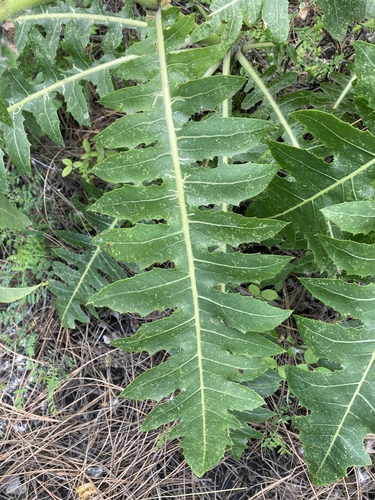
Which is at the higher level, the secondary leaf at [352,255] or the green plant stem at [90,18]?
the green plant stem at [90,18]

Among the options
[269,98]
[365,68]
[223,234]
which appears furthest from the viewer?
[269,98]

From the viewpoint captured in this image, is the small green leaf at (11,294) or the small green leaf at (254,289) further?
the small green leaf at (254,289)

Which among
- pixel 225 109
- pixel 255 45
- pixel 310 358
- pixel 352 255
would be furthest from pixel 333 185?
pixel 310 358

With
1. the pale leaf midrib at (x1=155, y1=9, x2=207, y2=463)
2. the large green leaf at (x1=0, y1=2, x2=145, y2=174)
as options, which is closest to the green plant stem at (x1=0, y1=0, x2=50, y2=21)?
the large green leaf at (x1=0, y1=2, x2=145, y2=174)

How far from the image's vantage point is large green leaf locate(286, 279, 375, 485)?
92 centimetres

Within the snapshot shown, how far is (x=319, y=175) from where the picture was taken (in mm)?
932

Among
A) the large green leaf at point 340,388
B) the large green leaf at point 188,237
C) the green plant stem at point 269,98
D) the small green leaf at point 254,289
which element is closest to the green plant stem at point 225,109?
the green plant stem at point 269,98

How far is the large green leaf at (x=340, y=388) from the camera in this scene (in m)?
0.92

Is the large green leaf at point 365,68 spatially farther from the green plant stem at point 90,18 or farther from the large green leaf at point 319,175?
the green plant stem at point 90,18

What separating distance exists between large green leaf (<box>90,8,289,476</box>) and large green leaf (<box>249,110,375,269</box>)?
0.07 meters

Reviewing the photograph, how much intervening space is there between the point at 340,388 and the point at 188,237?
0.40 m

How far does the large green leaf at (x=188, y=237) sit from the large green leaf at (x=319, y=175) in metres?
0.07

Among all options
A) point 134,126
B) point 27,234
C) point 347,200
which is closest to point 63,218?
point 27,234

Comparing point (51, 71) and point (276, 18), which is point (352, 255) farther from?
point (51, 71)
